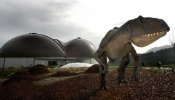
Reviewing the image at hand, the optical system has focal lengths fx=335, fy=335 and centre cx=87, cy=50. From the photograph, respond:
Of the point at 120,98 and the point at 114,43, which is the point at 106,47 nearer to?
the point at 114,43

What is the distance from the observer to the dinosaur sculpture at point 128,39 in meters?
16.0

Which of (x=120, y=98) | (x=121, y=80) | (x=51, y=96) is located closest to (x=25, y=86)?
(x=51, y=96)

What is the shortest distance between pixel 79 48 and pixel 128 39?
9522 cm

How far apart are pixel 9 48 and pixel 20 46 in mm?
3451

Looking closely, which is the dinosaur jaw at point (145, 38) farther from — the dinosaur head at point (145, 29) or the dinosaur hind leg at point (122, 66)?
the dinosaur hind leg at point (122, 66)

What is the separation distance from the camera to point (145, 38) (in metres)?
16.6

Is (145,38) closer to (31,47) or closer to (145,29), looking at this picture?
(145,29)

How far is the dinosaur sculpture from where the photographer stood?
52.4ft

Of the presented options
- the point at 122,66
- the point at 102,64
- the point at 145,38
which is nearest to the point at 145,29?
the point at 145,38

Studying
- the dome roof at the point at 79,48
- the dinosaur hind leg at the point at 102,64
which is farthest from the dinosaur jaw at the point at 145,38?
the dome roof at the point at 79,48

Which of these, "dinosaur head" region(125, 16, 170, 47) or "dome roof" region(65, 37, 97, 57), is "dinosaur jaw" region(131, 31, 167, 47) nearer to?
"dinosaur head" region(125, 16, 170, 47)

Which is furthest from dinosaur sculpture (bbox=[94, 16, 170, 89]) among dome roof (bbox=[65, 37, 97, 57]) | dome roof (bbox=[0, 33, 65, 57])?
dome roof (bbox=[65, 37, 97, 57])

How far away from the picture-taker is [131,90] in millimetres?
16203

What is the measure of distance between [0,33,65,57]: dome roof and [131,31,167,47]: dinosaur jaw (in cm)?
7113
